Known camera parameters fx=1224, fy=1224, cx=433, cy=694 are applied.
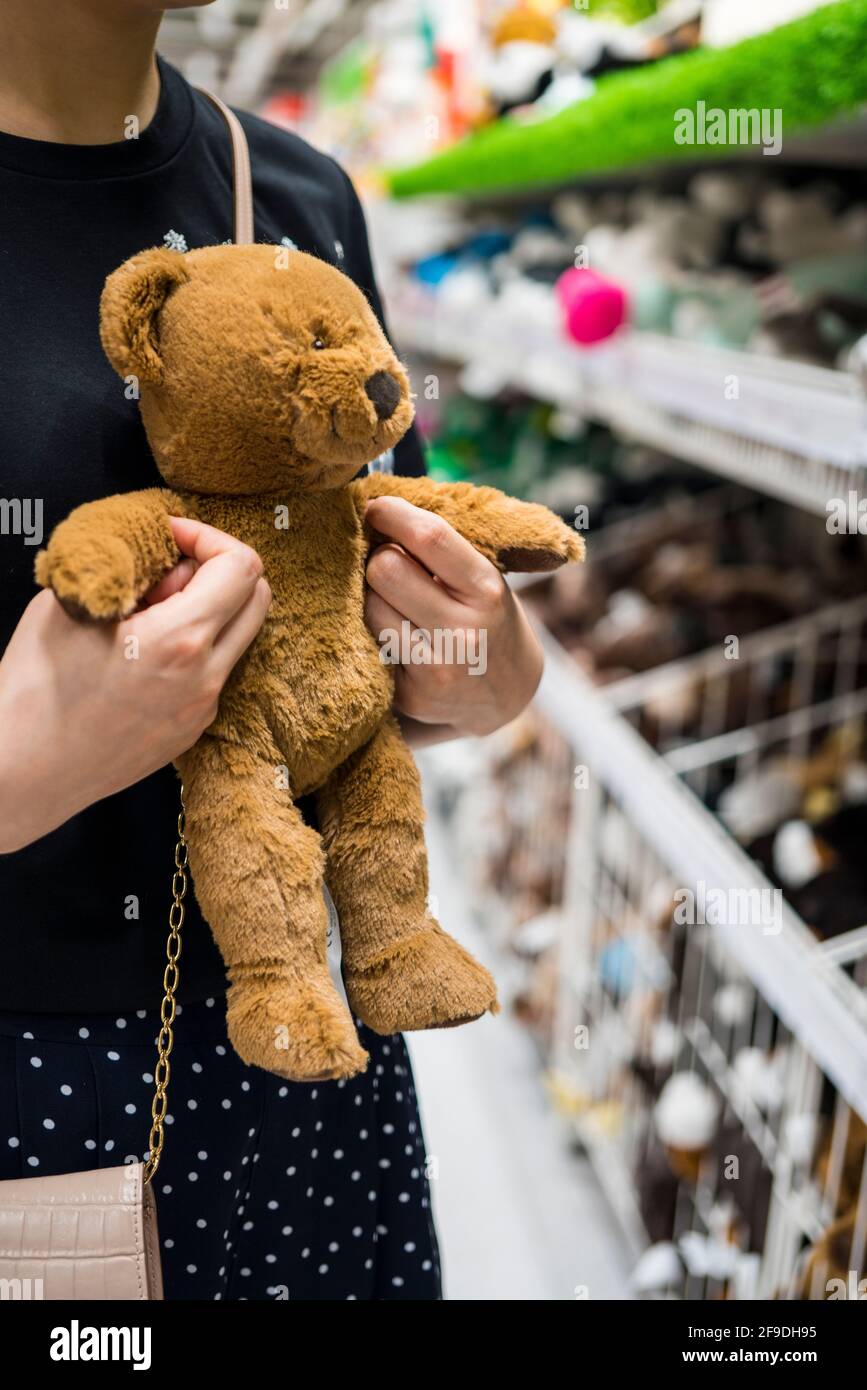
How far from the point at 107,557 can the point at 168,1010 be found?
300 millimetres

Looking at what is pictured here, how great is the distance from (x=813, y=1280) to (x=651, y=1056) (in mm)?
610

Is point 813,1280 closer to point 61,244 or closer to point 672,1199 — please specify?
point 672,1199

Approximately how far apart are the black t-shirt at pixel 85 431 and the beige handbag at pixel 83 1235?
0.05 metres

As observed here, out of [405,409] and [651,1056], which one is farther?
[651,1056]

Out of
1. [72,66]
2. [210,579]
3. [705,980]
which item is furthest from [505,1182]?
[72,66]

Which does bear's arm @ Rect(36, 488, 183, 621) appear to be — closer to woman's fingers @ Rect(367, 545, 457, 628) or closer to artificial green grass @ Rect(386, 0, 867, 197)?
woman's fingers @ Rect(367, 545, 457, 628)

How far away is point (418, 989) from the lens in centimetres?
72

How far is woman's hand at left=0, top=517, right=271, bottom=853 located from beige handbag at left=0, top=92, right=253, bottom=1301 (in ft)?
0.28

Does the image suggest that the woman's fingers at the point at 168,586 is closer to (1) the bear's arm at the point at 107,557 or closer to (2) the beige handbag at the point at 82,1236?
(1) the bear's arm at the point at 107,557

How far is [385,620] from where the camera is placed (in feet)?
2.48

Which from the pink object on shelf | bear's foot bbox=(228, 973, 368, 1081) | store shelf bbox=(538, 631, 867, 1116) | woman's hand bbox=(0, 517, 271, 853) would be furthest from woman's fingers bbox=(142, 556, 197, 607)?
the pink object on shelf

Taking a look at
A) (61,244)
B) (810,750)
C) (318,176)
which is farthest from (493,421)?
(61,244)

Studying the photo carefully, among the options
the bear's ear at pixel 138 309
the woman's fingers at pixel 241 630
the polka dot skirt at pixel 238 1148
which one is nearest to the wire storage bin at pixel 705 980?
the polka dot skirt at pixel 238 1148

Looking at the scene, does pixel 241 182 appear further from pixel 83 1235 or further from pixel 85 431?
pixel 83 1235
